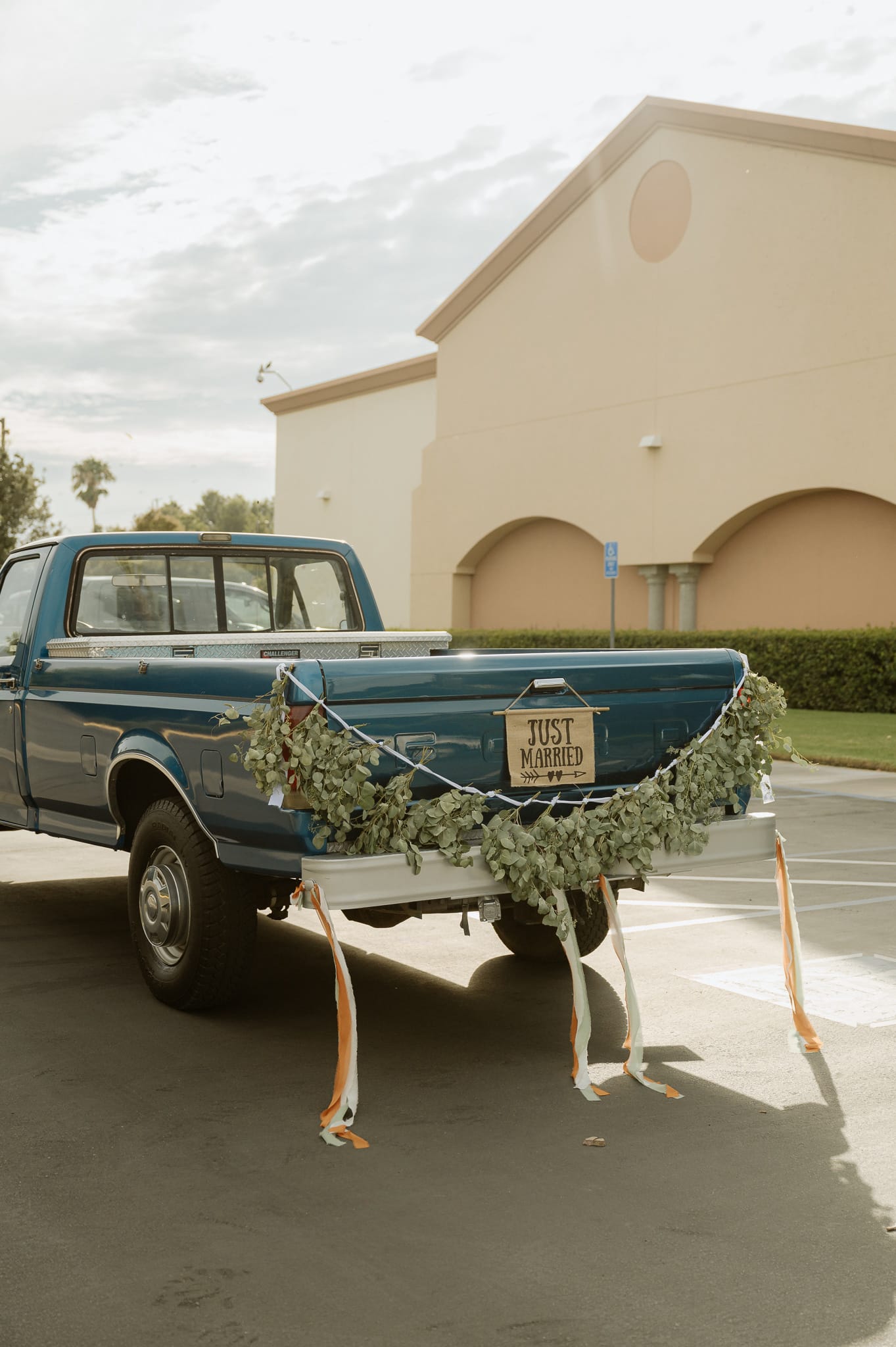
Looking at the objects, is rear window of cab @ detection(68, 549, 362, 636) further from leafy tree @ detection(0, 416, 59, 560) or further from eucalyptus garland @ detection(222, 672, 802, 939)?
leafy tree @ detection(0, 416, 59, 560)

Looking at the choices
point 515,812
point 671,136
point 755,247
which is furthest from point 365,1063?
point 671,136

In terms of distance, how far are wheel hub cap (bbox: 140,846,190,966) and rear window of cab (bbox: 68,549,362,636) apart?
6.12 ft

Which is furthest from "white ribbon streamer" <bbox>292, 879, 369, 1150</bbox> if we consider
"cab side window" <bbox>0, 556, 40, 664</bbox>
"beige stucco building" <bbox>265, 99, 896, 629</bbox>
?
"beige stucco building" <bbox>265, 99, 896, 629</bbox>

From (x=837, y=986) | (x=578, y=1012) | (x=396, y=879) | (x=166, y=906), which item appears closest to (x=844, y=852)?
(x=837, y=986)

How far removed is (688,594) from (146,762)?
2167 centimetres

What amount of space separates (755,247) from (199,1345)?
24.2 metres

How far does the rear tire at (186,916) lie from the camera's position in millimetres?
5586

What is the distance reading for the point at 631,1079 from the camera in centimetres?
510

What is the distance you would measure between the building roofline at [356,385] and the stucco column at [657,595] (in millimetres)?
9248

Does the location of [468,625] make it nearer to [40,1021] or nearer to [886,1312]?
[40,1021]

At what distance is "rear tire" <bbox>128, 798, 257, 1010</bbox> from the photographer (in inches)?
220

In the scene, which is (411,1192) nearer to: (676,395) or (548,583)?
(676,395)

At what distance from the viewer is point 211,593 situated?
7.82m

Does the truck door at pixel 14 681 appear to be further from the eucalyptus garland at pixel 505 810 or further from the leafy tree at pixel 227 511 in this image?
the leafy tree at pixel 227 511
